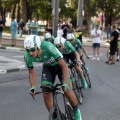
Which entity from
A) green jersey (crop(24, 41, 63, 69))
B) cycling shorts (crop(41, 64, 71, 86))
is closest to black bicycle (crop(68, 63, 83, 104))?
cycling shorts (crop(41, 64, 71, 86))

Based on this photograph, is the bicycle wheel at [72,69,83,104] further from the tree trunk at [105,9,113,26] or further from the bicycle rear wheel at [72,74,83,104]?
the tree trunk at [105,9,113,26]

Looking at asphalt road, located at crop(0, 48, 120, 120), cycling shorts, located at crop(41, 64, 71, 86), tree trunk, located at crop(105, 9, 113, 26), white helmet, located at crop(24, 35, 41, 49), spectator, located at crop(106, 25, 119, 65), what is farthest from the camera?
tree trunk, located at crop(105, 9, 113, 26)

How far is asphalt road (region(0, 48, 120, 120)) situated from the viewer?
7508 mm

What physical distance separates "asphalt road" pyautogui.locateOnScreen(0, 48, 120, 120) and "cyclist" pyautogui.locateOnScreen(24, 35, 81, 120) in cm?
136

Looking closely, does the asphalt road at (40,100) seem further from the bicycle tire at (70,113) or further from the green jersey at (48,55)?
the green jersey at (48,55)

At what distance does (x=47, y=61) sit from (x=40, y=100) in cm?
324

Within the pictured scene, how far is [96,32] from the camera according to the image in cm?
1955

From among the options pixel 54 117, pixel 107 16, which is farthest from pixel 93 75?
pixel 107 16

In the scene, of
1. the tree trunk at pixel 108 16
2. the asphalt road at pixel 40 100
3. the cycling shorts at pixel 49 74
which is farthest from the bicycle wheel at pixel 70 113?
the tree trunk at pixel 108 16

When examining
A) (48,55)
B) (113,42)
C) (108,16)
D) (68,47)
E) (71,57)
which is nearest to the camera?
(48,55)

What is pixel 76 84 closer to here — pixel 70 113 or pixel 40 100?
pixel 40 100

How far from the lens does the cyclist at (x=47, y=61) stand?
5387 millimetres

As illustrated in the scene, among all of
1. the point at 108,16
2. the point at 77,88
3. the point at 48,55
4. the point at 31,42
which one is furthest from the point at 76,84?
the point at 108,16

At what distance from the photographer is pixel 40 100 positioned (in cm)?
897
